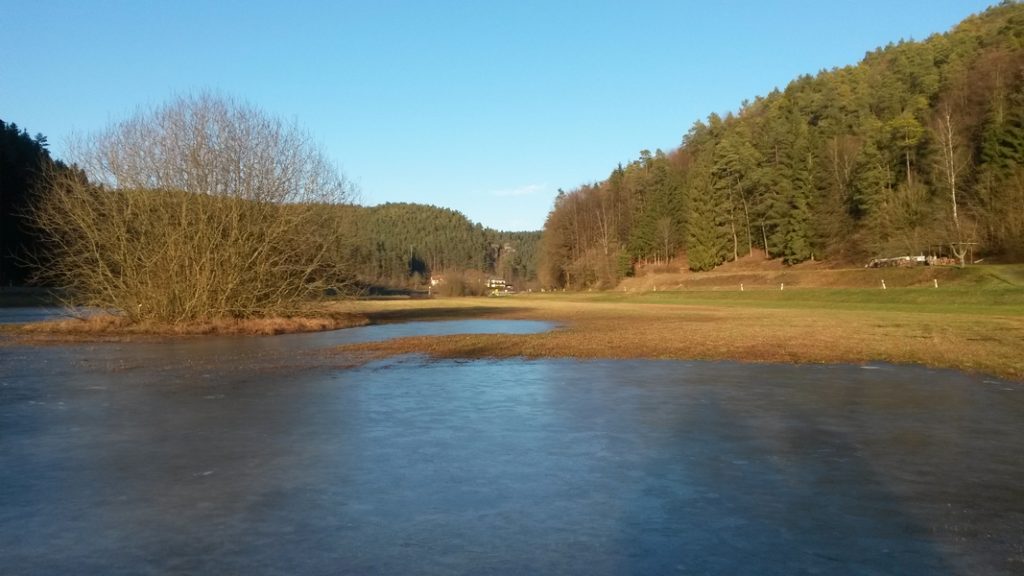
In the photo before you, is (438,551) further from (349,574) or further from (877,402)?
(877,402)

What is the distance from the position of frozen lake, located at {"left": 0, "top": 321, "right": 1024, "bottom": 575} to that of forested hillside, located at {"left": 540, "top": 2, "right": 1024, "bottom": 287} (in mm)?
49284

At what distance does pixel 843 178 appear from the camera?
77.6 meters

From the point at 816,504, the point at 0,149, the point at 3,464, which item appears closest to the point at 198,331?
the point at 3,464

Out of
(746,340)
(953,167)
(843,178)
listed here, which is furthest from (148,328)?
(843,178)

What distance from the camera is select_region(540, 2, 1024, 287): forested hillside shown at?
57.8 metres

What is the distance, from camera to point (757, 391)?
493 inches

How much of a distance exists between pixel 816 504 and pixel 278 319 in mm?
30336

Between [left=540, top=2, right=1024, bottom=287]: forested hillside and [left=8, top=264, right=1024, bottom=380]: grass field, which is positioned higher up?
[left=540, top=2, right=1024, bottom=287]: forested hillside

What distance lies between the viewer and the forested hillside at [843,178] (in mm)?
57750

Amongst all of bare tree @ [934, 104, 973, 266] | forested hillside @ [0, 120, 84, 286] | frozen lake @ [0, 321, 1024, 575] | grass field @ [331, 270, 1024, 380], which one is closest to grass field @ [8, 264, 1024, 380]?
grass field @ [331, 270, 1024, 380]

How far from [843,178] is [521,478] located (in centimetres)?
7969

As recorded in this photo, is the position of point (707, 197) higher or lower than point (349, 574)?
higher

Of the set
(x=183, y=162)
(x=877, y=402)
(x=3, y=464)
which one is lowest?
(x=877, y=402)

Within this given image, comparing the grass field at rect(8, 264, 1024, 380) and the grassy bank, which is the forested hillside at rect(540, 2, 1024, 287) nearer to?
the grass field at rect(8, 264, 1024, 380)
